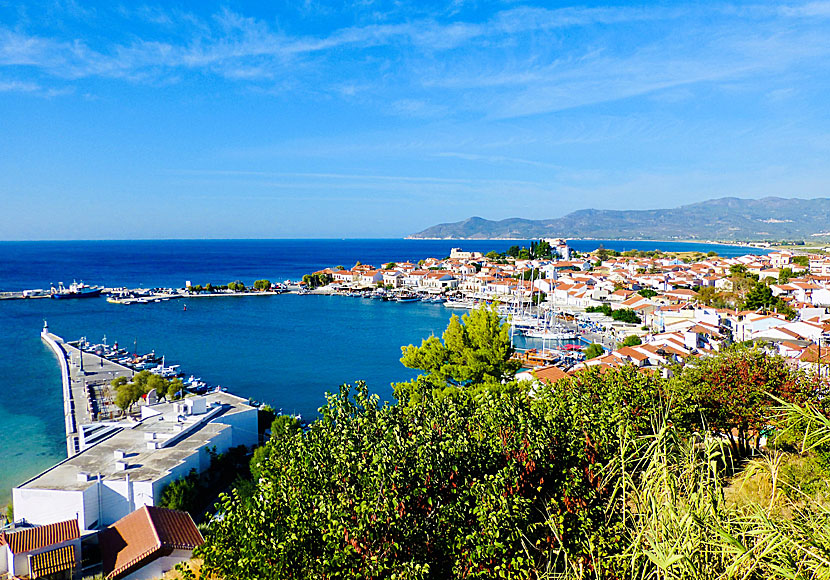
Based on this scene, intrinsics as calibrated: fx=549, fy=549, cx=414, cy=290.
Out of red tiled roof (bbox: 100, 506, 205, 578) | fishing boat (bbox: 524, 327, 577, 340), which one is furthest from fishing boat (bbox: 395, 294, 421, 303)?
red tiled roof (bbox: 100, 506, 205, 578)

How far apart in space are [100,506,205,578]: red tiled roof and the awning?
1.63 feet

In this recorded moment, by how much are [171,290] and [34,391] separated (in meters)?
31.3

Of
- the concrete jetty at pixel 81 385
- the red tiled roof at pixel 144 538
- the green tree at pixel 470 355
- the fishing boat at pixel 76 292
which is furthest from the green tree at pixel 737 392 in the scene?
the fishing boat at pixel 76 292

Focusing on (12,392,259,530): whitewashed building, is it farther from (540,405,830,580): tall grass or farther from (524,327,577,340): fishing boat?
(524,327,577,340): fishing boat

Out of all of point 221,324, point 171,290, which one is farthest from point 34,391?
point 171,290

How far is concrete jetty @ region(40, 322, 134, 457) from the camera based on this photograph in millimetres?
15434

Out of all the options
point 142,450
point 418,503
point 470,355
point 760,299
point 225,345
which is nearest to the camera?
point 418,503

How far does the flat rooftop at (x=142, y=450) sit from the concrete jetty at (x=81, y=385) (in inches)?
63.4

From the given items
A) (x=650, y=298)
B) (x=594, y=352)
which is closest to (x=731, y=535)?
(x=594, y=352)

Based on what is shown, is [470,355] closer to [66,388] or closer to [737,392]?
[737,392]

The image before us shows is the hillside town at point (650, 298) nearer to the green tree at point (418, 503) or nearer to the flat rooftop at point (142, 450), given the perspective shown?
the green tree at point (418, 503)

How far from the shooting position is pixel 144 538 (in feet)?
25.9

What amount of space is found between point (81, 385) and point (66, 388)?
1.70 feet

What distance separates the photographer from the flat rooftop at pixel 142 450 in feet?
32.2
